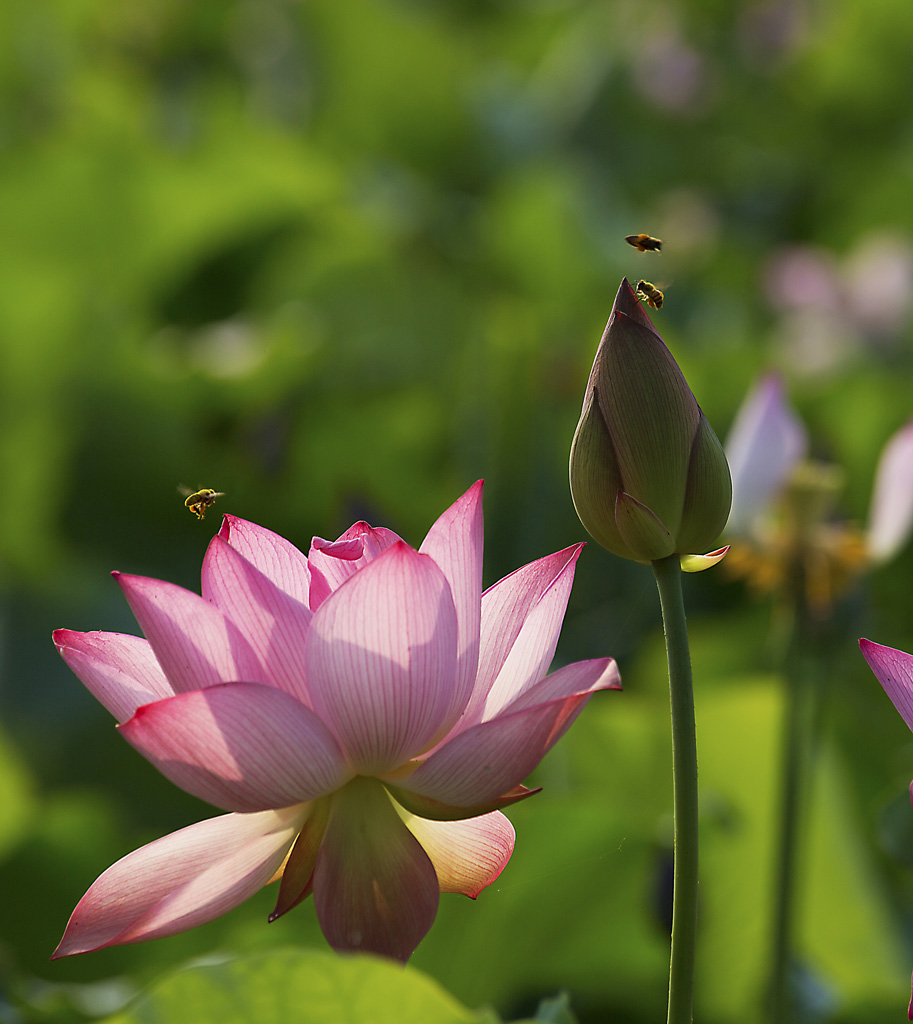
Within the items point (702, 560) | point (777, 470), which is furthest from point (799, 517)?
point (702, 560)

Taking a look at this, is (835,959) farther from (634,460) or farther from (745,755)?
(634,460)

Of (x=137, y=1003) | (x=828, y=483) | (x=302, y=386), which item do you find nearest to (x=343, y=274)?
(x=302, y=386)

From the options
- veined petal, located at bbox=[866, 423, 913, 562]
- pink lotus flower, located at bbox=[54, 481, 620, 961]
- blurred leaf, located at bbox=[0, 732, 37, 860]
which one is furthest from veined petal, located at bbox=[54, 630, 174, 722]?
blurred leaf, located at bbox=[0, 732, 37, 860]

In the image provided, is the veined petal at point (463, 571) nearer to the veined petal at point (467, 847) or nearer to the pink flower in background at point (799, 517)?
the veined petal at point (467, 847)

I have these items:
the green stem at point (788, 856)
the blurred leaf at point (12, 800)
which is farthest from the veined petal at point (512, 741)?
the blurred leaf at point (12, 800)

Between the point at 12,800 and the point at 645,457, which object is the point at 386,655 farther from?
the point at 12,800
